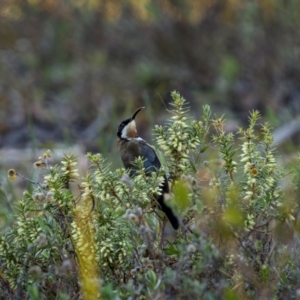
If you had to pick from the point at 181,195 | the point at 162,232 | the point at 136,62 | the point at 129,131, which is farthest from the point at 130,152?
the point at 136,62

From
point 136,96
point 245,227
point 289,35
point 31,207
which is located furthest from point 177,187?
point 136,96

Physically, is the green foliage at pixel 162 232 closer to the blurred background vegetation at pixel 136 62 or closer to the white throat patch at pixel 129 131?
the white throat patch at pixel 129 131

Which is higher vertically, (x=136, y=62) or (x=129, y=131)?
(x=136, y=62)

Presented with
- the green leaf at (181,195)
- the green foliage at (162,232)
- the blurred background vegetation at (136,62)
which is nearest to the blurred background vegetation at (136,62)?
the blurred background vegetation at (136,62)

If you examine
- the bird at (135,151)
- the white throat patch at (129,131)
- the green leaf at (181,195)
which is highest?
the white throat patch at (129,131)

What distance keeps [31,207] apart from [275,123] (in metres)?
4.23

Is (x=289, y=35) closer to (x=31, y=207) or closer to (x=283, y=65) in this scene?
(x=283, y=65)

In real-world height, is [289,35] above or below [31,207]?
above

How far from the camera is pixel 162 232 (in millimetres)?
2502

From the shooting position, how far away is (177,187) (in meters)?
2.17

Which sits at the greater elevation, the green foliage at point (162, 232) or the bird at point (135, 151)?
the bird at point (135, 151)

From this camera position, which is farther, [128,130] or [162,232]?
[128,130]

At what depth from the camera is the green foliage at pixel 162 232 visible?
2236 mm

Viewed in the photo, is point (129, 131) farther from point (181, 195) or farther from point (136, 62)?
point (136, 62)
